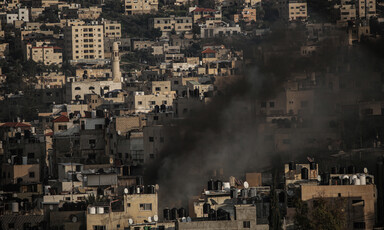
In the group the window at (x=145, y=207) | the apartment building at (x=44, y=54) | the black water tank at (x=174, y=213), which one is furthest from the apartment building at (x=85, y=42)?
the black water tank at (x=174, y=213)

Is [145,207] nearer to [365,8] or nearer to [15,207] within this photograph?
[15,207]

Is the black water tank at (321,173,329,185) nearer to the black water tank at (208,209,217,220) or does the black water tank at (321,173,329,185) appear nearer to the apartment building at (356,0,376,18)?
the black water tank at (208,209,217,220)

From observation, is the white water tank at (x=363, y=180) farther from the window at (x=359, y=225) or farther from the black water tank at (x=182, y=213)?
the black water tank at (x=182, y=213)

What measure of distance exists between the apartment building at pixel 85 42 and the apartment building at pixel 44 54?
3.82m

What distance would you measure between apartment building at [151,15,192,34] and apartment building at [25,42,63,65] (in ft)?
93.0

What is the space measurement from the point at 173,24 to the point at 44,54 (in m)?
33.3

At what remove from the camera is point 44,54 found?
16600 centimetres

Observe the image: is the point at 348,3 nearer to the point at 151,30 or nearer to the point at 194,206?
the point at 151,30

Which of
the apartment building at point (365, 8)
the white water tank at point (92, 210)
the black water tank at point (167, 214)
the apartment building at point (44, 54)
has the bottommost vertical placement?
the apartment building at point (44, 54)

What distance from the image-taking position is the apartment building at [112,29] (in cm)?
18455

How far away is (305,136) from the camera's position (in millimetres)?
76562

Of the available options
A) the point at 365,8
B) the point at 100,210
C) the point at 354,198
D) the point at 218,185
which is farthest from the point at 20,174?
the point at 365,8

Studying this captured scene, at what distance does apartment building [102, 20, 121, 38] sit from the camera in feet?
605

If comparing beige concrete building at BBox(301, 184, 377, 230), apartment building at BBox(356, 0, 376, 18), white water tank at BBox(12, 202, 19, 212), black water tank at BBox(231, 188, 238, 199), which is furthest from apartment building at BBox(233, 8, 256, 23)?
beige concrete building at BBox(301, 184, 377, 230)
